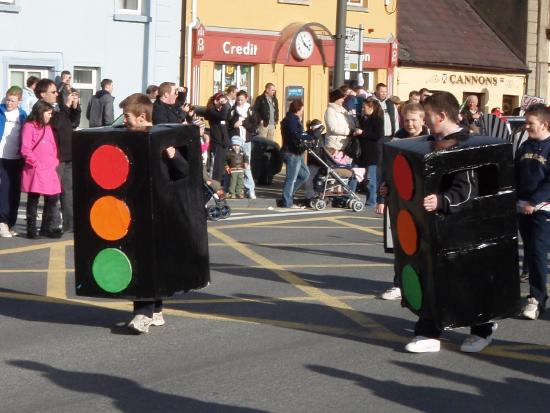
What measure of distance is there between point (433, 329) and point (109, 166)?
2.58m

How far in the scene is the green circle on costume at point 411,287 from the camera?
30.0 feet

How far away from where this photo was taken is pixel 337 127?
2098 centimetres

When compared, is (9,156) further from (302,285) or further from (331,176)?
(331,176)

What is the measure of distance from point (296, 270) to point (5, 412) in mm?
6310

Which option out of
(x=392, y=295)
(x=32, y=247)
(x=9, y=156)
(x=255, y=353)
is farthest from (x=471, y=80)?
(x=255, y=353)

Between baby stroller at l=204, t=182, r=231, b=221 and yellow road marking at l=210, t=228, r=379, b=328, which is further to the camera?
baby stroller at l=204, t=182, r=231, b=221

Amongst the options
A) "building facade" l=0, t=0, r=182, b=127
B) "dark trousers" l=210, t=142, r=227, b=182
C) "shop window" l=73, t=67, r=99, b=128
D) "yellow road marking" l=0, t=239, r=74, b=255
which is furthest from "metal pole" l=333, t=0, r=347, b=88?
"yellow road marking" l=0, t=239, r=74, b=255

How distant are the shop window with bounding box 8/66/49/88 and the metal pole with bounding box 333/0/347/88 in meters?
6.82

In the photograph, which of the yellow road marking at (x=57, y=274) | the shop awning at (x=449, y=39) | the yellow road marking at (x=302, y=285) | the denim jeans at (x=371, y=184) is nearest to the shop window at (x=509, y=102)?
the shop awning at (x=449, y=39)

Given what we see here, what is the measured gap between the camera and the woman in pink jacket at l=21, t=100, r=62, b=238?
15469mm

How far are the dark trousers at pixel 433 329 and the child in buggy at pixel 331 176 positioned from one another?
11024 mm

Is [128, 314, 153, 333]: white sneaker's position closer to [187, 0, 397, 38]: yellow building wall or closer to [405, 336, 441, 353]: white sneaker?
[405, 336, 441, 353]: white sneaker

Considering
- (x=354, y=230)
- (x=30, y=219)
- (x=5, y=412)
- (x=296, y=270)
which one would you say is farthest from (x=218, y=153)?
(x=5, y=412)

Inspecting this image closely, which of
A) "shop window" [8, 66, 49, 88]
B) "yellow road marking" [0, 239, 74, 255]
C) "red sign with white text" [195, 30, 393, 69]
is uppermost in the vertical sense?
"red sign with white text" [195, 30, 393, 69]
